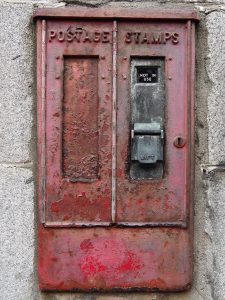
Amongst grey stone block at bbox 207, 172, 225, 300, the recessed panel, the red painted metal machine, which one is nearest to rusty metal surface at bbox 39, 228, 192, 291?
the red painted metal machine

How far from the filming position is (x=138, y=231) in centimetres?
164

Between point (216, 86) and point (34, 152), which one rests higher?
point (216, 86)

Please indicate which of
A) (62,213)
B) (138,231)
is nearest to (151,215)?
(138,231)

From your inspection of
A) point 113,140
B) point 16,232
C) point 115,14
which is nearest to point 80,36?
point 115,14

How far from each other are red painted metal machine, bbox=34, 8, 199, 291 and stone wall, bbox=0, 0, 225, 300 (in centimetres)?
7

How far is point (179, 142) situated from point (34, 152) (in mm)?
517

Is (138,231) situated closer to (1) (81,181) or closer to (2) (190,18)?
(1) (81,181)

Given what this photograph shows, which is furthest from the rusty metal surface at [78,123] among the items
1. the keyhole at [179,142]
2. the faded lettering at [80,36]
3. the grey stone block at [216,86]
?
the grey stone block at [216,86]

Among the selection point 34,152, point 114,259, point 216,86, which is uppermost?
point 216,86

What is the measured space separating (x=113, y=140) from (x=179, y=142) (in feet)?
0.75

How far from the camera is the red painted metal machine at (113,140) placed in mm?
1611

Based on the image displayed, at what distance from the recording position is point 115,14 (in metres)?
1.60

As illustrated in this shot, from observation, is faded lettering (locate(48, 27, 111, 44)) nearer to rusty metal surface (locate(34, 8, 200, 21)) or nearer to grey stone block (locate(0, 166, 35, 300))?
rusty metal surface (locate(34, 8, 200, 21))

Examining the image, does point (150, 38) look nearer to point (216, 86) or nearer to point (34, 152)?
point (216, 86)
